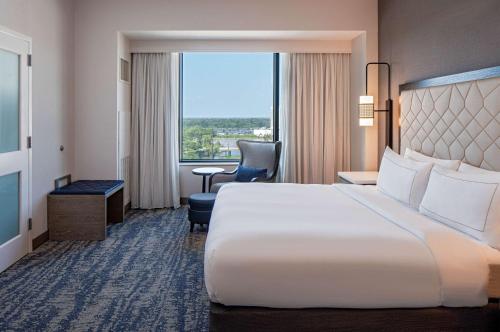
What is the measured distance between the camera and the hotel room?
213 centimetres

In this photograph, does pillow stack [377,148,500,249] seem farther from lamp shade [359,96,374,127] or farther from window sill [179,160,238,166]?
window sill [179,160,238,166]

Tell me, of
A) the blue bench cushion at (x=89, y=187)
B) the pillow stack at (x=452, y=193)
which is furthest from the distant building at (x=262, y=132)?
the pillow stack at (x=452, y=193)

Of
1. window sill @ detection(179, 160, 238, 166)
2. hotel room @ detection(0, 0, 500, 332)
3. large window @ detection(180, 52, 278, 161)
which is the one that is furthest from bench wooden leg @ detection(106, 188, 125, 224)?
large window @ detection(180, 52, 278, 161)

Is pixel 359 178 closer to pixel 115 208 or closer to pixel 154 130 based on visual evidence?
pixel 115 208

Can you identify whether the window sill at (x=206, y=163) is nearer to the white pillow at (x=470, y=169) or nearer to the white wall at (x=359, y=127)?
the white wall at (x=359, y=127)

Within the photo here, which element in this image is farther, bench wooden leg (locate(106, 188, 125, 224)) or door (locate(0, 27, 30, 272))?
bench wooden leg (locate(106, 188, 125, 224))

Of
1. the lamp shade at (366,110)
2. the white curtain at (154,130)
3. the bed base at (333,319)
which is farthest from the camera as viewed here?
the white curtain at (154,130)

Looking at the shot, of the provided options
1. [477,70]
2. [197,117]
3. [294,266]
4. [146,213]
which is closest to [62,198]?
[146,213]

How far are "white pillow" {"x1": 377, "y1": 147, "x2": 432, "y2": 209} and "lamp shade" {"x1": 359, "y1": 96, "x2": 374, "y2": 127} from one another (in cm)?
131

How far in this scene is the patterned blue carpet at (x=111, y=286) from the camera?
8.96 ft

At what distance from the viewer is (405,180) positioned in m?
3.46

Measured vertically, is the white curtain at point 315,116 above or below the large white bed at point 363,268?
above

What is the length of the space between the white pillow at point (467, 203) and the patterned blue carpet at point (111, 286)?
1654mm

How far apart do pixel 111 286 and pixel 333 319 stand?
1918 mm
